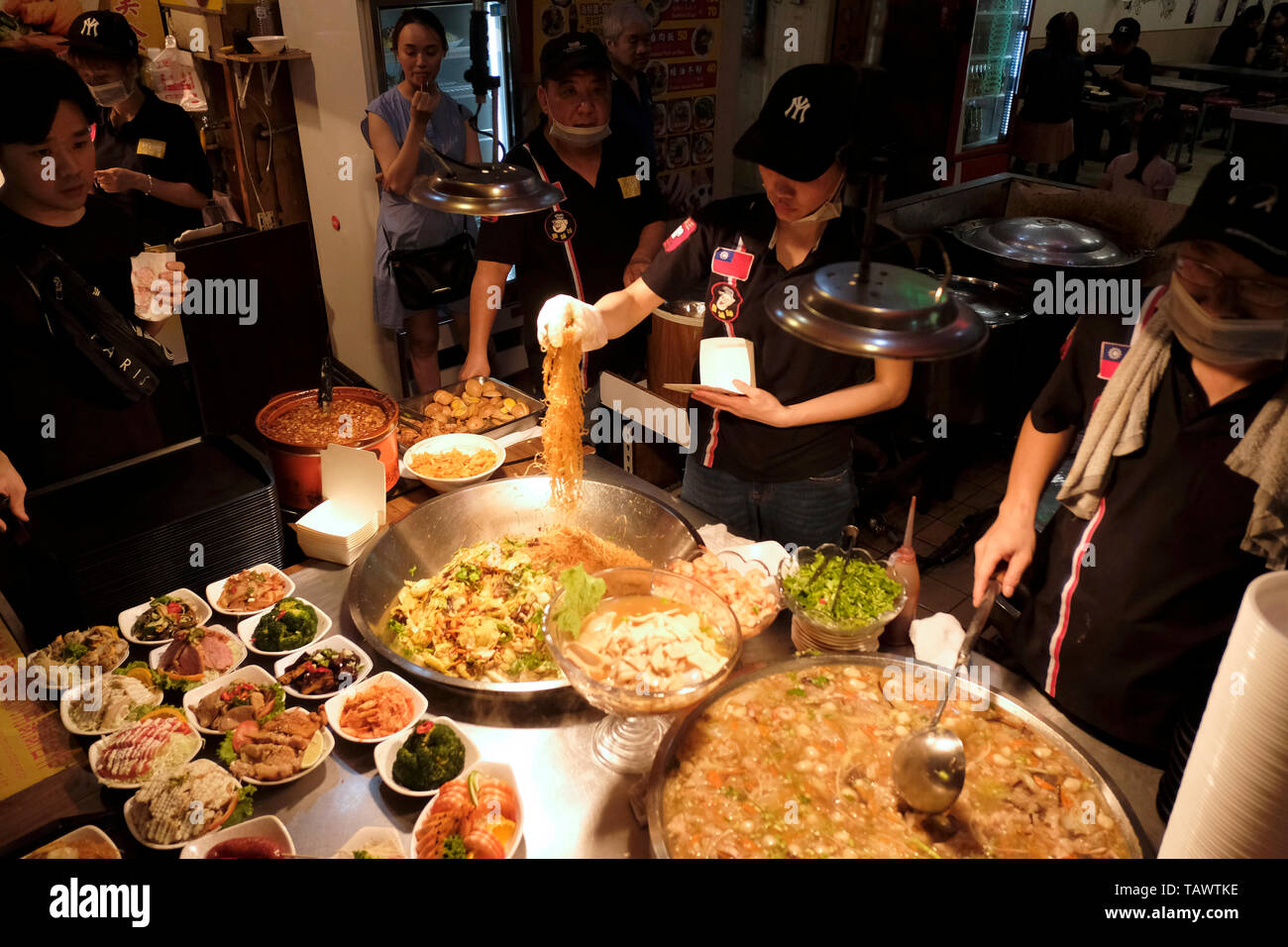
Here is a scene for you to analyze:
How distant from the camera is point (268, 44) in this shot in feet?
16.2

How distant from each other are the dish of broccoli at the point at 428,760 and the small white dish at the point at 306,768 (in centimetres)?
17

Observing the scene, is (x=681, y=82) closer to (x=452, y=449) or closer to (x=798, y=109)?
(x=452, y=449)

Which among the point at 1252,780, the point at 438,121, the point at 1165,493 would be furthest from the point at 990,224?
the point at 1252,780

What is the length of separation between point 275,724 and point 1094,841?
Answer: 1722mm

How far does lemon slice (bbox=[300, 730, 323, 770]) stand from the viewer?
70.1 inches

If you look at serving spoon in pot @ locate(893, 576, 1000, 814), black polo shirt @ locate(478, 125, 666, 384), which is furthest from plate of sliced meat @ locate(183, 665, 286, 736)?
black polo shirt @ locate(478, 125, 666, 384)

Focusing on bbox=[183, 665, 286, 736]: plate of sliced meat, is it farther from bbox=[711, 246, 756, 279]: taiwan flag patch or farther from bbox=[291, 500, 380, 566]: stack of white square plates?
bbox=[711, 246, 756, 279]: taiwan flag patch

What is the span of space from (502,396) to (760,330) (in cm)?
130

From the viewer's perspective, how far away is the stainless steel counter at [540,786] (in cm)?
169

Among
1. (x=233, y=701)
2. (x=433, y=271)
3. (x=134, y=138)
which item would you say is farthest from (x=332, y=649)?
(x=134, y=138)

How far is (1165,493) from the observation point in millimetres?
1890

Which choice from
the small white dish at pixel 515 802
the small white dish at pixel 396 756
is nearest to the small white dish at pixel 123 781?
the small white dish at pixel 396 756

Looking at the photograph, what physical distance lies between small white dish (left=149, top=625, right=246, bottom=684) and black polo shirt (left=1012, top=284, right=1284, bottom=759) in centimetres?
203

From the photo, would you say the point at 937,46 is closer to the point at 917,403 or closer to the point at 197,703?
the point at 917,403
